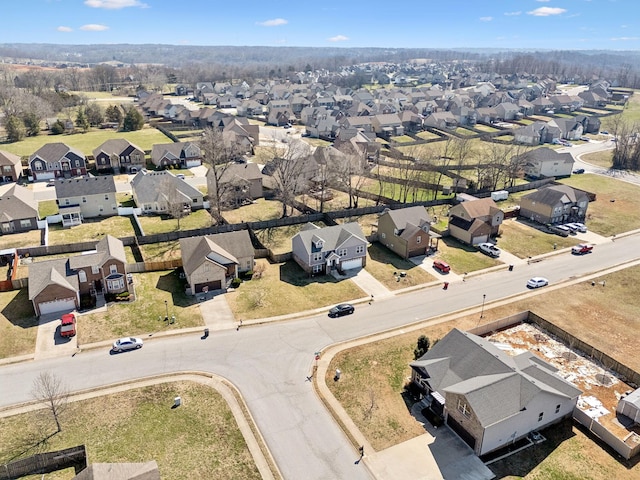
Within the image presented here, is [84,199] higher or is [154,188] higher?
[154,188]

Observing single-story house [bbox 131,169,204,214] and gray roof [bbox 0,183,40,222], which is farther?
single-story house [bbox 131,169,204,214]

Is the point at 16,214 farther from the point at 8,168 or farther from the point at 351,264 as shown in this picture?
the point at 351,264

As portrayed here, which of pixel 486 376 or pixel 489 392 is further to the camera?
pixel 486 376

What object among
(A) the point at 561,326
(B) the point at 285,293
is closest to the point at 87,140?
(B) the point at 285,293

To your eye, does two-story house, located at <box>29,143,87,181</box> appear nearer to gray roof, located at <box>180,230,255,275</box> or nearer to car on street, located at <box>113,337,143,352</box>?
gray roof, located at <box>180,230,255,275</box>

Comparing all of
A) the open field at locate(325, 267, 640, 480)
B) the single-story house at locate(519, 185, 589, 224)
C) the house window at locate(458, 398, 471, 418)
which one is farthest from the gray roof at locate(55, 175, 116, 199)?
the single-story house at locate(519, 185, 589, 224)
